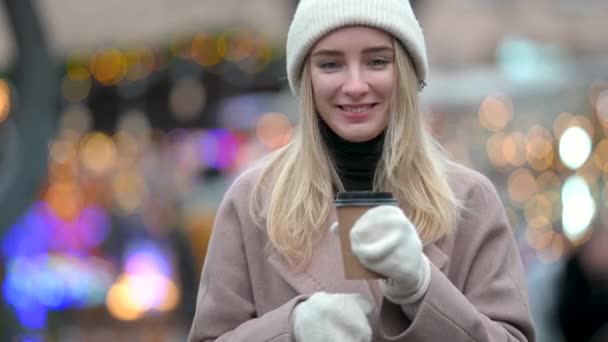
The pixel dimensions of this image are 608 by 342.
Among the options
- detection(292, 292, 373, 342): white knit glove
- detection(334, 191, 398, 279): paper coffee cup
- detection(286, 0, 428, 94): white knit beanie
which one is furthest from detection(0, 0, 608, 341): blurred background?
detection(334, 191, 398, 279): paper coffee cup

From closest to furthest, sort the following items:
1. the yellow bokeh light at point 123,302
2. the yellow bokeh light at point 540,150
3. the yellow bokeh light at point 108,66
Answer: the yellow bokeh light at point 123,302
the yellow bokeh light at point 540,150
the yellow bokeh light at point 108,66

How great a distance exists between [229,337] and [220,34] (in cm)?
1426

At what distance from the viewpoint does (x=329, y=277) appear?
3.55 meters

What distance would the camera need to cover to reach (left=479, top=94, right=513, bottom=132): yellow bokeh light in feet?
49.7

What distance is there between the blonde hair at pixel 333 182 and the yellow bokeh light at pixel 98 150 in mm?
15949

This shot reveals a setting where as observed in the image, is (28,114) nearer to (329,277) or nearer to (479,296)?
(329,277)

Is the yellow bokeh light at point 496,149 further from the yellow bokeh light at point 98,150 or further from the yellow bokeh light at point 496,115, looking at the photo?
the yellow bokeh light at point 98,150

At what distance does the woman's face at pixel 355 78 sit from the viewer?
3.52 metres

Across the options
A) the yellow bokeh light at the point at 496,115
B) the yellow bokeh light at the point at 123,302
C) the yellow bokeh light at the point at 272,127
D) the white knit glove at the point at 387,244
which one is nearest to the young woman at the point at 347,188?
the white knit glove at the point at 387,244

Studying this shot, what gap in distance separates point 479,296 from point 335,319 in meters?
0.42

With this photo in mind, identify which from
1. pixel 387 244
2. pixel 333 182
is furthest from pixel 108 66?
pixel 387 244

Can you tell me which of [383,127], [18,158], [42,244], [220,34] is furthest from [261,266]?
[220,34]

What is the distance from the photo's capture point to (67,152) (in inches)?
723

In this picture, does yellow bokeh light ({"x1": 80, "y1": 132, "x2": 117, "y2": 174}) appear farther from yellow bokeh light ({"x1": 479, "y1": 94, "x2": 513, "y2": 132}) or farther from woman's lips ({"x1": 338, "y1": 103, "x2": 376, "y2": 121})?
woman's lips ({"x1": 338, "y1": 103, "x2": 376, "y2": 121})
